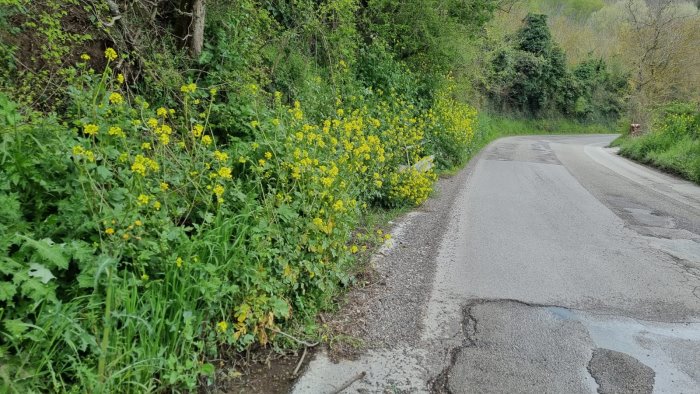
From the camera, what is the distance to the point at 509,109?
36.5 meters

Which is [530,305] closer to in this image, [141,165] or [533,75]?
[141,165]

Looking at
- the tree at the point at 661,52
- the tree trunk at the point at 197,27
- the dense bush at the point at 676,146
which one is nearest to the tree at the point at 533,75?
the tree at the point at 661,52

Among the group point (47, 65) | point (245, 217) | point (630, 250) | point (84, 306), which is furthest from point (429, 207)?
point (84, 306)

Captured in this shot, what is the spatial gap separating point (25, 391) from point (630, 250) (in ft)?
20.0

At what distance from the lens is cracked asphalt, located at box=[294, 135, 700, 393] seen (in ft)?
9.93

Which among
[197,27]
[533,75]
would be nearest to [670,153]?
[197,27]

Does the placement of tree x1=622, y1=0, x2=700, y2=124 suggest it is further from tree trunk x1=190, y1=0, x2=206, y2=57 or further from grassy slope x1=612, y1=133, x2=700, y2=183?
tree trunk x1=190, y1=0, x2=206, y2=57

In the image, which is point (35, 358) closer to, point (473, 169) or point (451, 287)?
point (451, 287)

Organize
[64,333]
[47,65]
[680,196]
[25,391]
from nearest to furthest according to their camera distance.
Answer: [25,391]
[64,333]
[47,65]
[680,196]

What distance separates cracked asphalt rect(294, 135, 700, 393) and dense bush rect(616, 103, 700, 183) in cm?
721

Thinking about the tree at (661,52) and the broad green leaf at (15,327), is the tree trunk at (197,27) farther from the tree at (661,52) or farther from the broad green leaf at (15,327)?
the tree at (661,52)

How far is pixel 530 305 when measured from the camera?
4.09m

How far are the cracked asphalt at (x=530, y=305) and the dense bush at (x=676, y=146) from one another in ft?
23.7

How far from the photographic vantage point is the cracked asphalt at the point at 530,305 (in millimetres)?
3027
